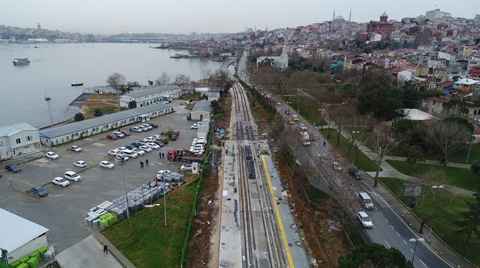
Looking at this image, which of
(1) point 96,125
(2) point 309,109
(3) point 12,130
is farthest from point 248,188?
(2) point 309,109

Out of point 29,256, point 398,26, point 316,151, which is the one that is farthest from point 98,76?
point 398,26

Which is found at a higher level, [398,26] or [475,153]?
[398,26]

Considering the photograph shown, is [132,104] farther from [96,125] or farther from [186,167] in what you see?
[186,167]

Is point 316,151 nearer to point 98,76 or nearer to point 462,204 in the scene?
point 462,204

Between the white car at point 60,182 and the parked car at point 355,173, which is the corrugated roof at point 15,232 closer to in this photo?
the white car at point 60,182

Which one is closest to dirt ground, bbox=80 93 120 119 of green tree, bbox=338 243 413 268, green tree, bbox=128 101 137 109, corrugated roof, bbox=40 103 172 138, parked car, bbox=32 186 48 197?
green tree, bbox=128 101 137 109

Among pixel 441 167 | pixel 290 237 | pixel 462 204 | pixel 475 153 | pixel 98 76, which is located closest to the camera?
pixel 290 237
